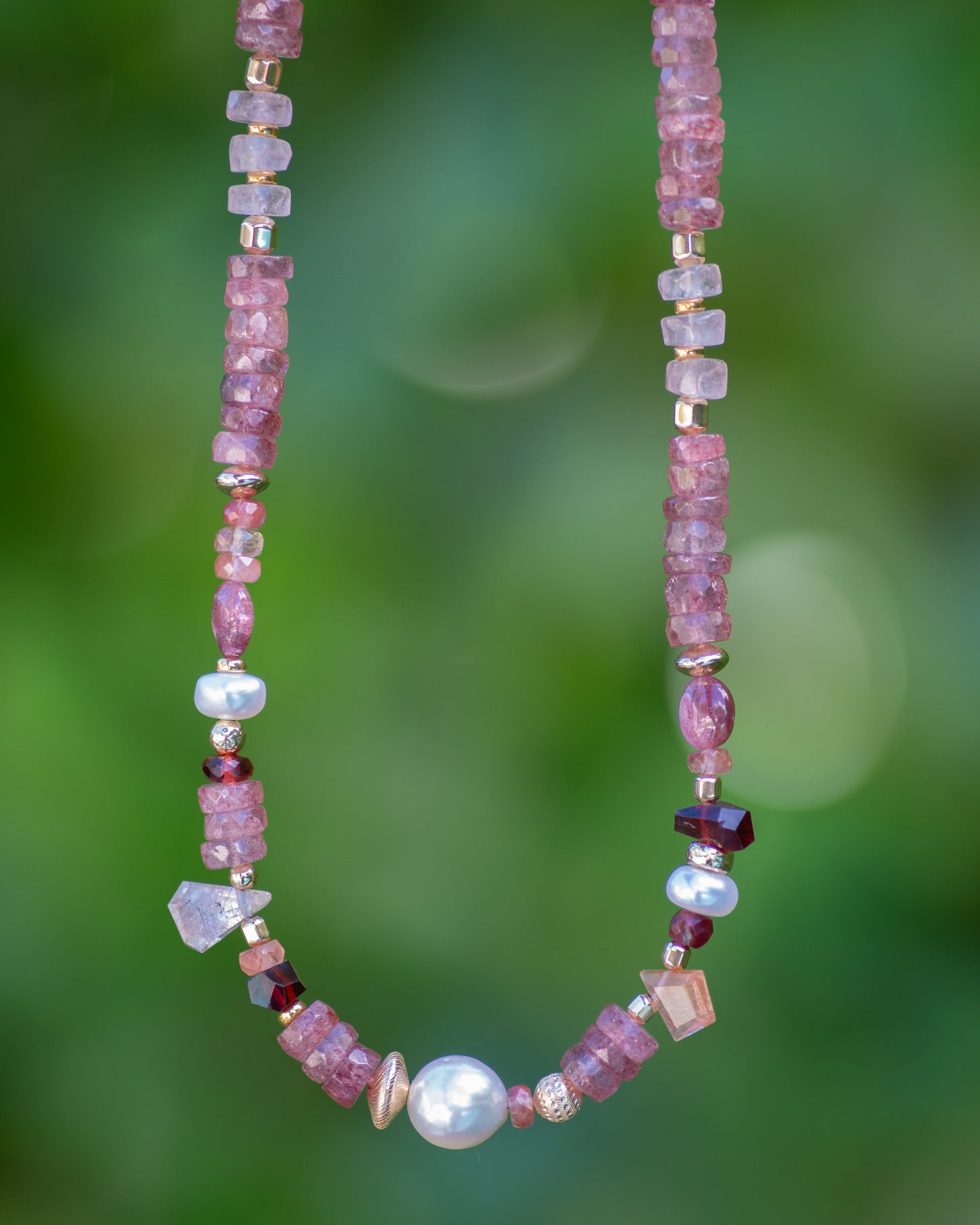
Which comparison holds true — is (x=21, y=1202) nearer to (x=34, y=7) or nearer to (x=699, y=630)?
(x=699, y=630)

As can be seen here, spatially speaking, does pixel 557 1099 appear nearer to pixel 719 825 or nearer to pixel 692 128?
pixel 719 825

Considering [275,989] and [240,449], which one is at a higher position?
[240,449]

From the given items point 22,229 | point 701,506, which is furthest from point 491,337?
point 22,229

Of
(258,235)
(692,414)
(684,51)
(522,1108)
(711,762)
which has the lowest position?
(522,1108)

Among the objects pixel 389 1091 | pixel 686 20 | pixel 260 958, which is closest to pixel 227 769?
pixel 260 958

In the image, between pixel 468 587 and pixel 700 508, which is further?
pixel 468 587

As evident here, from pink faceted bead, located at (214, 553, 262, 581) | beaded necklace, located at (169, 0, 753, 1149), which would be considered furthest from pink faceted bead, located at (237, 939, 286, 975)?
pink faceted bead, located at (214, 553, 262, 581)

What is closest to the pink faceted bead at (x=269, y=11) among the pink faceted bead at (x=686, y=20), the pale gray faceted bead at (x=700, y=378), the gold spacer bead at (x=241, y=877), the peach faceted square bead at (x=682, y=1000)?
the pink faceted bead at (x=686, y=20)
